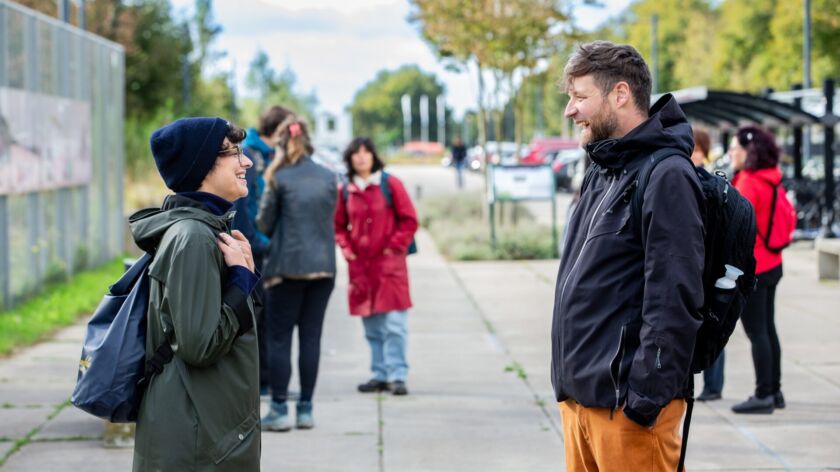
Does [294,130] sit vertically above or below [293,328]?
above

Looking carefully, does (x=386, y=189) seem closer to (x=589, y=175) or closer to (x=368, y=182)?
(x=368, y=182)

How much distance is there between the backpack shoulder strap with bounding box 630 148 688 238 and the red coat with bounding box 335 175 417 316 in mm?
4622

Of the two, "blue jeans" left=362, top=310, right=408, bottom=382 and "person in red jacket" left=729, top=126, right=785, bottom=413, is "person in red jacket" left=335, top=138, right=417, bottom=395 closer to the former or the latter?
"blue jeans" left=362, top=310, right=408, bottom=382

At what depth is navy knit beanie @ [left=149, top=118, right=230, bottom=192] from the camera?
11.0ft

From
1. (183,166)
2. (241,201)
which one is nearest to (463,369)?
(241,201)

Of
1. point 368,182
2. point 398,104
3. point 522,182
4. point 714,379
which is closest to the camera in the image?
point 714,379

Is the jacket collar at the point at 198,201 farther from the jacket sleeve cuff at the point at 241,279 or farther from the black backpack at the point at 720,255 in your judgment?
the black backpack at the point at 720,255

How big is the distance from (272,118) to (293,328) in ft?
4.15

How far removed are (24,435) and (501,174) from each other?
39.1ft

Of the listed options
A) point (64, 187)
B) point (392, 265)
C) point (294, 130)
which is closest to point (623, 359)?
point (294, 130)

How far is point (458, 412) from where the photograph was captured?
23.5 feet

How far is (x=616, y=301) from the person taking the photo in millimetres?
3148

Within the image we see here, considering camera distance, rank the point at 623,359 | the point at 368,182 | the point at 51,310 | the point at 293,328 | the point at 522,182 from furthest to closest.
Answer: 1. the point at 522,182
2. the point at 51,310
3. the point at 368,182
4. the point at 293,328
5. the point at 623,359

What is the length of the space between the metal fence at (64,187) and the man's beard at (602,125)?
8.99 meters
